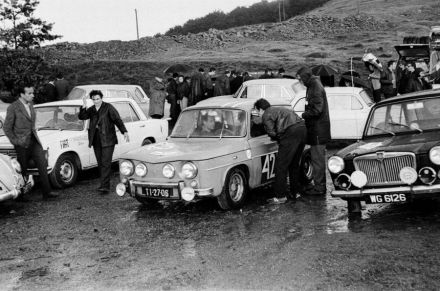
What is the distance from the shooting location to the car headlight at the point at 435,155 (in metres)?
6.88

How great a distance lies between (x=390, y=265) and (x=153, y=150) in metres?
4.07

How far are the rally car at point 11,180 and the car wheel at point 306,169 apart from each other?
14.7 feet

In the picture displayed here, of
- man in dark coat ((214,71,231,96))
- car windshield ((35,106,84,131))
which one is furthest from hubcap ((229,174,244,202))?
man in dark coat ((214,71,231,96))

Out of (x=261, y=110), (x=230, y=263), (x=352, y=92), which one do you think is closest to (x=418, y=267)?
(x=230, y=263)

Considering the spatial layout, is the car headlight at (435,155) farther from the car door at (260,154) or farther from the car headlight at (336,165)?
the car door at (260,154)

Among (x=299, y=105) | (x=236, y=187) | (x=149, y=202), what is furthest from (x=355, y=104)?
(x=149, y=202)

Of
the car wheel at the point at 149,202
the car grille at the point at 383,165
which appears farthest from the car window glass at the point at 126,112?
the car grille at the point at 383,165

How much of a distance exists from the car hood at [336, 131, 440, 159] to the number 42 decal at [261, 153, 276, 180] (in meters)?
1.56

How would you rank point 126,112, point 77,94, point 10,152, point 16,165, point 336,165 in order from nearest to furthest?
point 336,165, point 16,165, point 10,152, point 126,112, point 77,94

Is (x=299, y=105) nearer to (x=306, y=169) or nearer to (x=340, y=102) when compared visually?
(x=340, y=102)

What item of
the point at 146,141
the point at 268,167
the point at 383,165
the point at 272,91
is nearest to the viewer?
the point at 383,165

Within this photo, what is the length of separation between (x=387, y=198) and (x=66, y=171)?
6.22 m

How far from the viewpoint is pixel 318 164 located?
30.1 feet

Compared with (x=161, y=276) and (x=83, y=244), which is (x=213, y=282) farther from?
(x=83, y=244)
